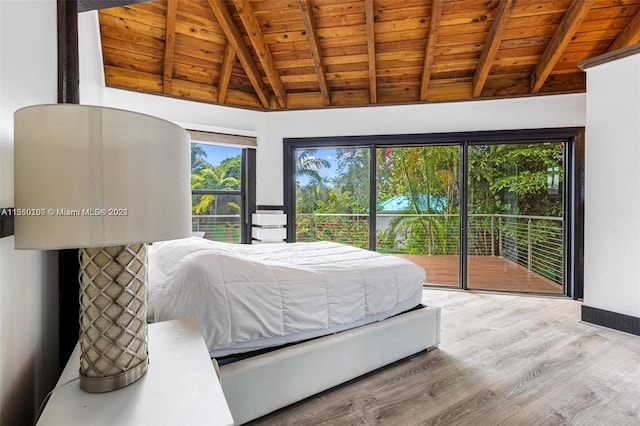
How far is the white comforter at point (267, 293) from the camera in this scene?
1.48 metres

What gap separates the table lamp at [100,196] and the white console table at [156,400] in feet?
0.14

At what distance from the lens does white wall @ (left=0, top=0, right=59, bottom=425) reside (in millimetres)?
729

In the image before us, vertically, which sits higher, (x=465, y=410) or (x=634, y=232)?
(x=634, y=232)

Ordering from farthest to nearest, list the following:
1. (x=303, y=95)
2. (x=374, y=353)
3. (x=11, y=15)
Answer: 1. (x=303, y=95)
2. (x=374, y=353)
3. (x=11, y=15)

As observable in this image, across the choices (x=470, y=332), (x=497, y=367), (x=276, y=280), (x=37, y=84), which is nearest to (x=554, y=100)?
(x=470, y=332)

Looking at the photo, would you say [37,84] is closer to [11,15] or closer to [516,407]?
[11,15]

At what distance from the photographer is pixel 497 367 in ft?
7.09

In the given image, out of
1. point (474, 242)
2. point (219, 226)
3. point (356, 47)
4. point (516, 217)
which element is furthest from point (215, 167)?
point (516, 217)

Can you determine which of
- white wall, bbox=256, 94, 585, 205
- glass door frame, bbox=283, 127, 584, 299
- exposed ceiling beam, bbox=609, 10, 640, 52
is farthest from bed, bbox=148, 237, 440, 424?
exposed ceiling beam, bbox=609, 10, 640, 52

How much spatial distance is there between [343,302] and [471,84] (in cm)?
343

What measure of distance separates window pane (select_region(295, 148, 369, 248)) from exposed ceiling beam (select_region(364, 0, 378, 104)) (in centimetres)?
71

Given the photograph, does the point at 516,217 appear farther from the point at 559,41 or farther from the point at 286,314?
the point at 286,314

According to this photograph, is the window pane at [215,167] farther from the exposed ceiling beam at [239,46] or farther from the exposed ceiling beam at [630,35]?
the exposed ceiling beam at [630,35]

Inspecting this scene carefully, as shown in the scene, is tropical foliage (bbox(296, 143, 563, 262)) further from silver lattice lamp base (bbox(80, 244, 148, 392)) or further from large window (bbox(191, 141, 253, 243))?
silver lattice lamp base (bbox(80, 244, 148, 392))
